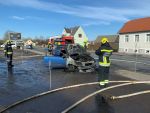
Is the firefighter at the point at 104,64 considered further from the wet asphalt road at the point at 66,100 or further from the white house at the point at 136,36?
the white house at the point at 136,36

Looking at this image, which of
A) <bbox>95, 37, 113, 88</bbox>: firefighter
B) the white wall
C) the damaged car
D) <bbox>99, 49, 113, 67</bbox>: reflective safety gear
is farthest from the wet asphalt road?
the white wall

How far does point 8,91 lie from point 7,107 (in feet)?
10.8

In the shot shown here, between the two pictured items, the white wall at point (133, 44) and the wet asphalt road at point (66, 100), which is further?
the white wall at point (133, 44)

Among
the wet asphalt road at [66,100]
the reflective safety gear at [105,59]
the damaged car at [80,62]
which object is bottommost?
the wet asphalt road at [66,100]

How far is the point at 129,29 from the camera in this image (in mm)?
66562

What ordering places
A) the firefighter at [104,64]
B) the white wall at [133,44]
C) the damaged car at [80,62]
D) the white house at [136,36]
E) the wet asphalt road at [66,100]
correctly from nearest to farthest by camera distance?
the wet asphalt road at [66,100]
the firefighter at [104,64]
the damaged car at [80,62]
the white house at [136,36]
the white wall at [133,44]

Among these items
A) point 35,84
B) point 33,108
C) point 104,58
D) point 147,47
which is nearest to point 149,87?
point 104,58

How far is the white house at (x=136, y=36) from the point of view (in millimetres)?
59094

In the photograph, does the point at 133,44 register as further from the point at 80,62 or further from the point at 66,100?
the point at 66,100

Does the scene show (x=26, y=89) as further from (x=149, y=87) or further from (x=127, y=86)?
(x=149, y=87)

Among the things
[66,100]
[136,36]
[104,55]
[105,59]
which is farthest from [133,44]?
[66,100]

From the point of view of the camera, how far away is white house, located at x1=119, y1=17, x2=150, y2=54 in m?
59.1

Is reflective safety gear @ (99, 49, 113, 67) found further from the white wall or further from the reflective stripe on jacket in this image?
the white wall

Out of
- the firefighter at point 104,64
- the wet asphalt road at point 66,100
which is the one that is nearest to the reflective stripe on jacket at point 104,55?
the firefighter at point 104,64
